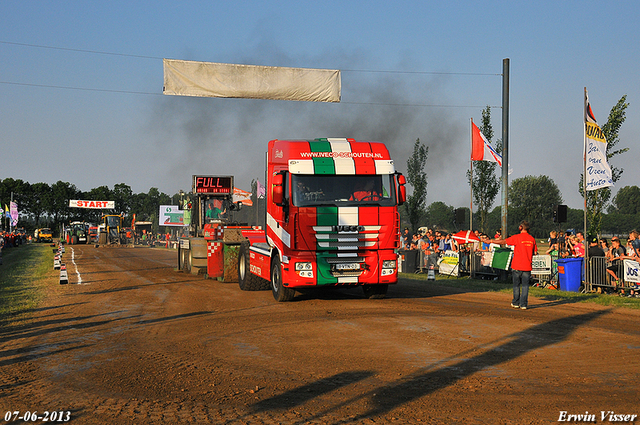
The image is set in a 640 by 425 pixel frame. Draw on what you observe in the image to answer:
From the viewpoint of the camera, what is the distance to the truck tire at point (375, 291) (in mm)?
14180

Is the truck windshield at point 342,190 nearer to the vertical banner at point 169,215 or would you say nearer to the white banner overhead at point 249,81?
the white banner overhead at point 249,81

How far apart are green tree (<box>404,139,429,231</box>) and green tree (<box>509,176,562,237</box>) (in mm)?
52509

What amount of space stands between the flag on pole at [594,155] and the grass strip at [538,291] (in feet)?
11.0

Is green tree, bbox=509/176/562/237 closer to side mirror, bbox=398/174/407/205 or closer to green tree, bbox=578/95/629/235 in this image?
green tree, bbox=578/95/629/235

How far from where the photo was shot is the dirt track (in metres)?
5.49

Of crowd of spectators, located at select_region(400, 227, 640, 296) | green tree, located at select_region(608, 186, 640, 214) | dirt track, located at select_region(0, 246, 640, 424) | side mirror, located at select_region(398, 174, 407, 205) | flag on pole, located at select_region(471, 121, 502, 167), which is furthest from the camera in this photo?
green tree, located at select_region(608, 186, 640, 214)

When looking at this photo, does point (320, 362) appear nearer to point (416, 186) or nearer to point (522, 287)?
point (522, 287)

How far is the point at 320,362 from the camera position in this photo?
24.4 feet

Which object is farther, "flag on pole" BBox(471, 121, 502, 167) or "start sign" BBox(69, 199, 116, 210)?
"start sign" BBox(69, 199, 116, 210)

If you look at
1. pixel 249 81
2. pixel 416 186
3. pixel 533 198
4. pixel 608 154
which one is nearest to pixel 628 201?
pixel 533 198

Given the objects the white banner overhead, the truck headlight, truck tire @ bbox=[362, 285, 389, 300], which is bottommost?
truck tire @ bbox=[362, 285, 389, 300]

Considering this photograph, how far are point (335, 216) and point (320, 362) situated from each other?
549 centimetres

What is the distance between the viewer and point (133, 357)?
305 inches

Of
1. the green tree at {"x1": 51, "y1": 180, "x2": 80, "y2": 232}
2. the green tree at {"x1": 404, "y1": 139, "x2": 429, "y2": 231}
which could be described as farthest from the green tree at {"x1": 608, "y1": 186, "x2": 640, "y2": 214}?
the green tree at {"x1": 51, "y1": 180, "x2": 80, "y2": 232}
